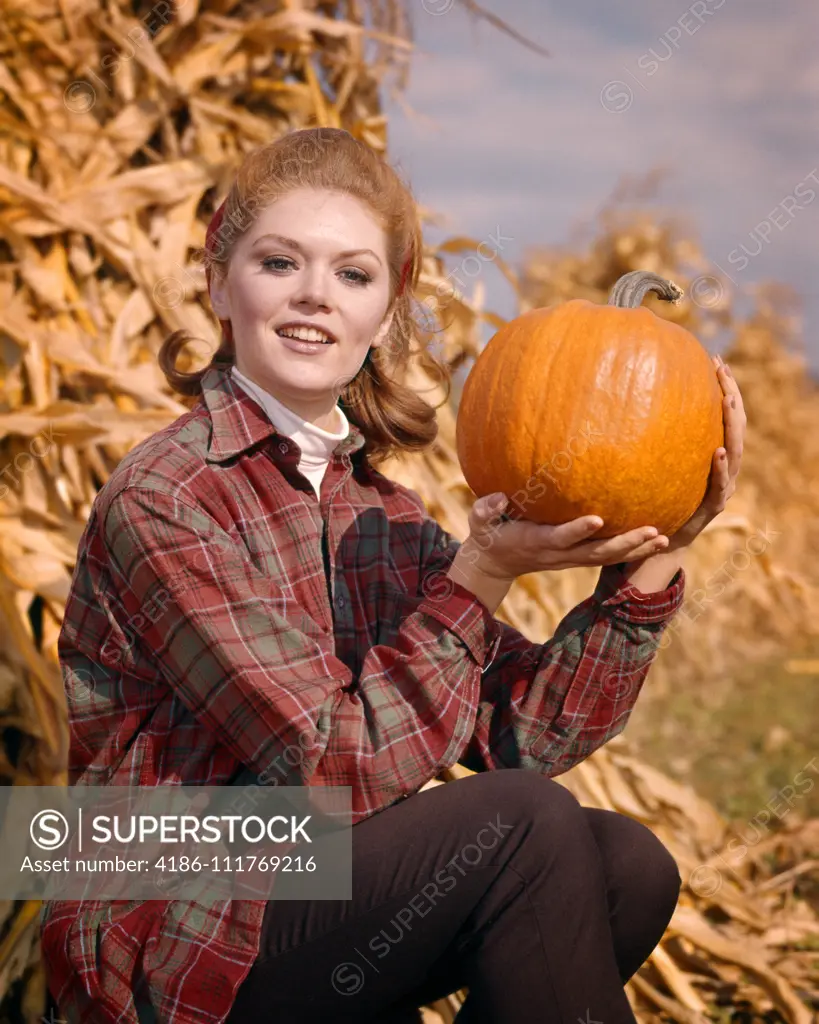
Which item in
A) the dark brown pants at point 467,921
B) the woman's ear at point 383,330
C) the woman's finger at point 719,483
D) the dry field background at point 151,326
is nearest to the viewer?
the dark brown pants at point 467,921

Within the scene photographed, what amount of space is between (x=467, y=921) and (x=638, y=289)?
2.95 feet

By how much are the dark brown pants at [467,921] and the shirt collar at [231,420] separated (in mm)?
546

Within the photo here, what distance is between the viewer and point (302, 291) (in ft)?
5.36

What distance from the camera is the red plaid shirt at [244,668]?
1395 millimetres

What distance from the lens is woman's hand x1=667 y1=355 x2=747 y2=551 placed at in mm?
1518

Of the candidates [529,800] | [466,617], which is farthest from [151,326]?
[529,800]

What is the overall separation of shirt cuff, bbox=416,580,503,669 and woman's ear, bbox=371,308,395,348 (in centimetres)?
58

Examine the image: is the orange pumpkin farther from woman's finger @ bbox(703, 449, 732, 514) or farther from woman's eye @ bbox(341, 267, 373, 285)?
woman's eye @ bbox(341, 267, 373, 285)

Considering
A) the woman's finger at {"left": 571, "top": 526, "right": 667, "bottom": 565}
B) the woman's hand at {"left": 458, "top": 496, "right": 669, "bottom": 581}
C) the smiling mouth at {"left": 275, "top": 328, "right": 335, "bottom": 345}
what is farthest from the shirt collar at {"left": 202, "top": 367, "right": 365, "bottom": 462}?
the woman's finger at {"left": 571, "top": 526, "right": 667, "bottom": 565}

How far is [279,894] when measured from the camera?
1423 mm

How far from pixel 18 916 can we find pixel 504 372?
51.5 inches

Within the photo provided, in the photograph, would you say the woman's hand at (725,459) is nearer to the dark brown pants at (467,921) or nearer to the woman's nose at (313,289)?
the dark brown pants at (467,921)

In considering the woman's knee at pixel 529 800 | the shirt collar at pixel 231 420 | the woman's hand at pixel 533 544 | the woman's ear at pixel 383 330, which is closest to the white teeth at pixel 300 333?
the shirt collar at pixel 231 420

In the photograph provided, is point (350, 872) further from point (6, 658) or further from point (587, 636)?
point (6, 658)
